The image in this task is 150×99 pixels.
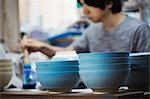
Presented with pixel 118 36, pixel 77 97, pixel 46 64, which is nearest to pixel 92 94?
pixel 77 97

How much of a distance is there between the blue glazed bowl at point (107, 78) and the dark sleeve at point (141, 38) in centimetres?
74

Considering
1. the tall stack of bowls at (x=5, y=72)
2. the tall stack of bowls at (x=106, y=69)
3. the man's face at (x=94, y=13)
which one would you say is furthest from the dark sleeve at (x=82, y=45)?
the tall stack of bowls at (x=106, y=69)

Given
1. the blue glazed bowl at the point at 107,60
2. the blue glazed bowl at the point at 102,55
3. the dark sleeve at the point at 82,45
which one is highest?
the blue glazed bowl at the point at 102,55

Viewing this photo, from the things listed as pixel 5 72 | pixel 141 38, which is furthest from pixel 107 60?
pixel 141 38

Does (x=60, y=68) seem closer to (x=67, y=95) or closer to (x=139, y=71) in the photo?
(x=67, y=95)

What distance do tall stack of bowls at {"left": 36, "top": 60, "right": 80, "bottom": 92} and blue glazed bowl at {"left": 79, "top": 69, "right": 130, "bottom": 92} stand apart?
0.22 feet

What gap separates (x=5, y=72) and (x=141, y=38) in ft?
2.78

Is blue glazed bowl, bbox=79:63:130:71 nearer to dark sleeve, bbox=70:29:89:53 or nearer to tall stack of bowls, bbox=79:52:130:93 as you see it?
tall stack of bowls, bbox=79:52:130:93

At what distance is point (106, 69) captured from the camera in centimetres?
121

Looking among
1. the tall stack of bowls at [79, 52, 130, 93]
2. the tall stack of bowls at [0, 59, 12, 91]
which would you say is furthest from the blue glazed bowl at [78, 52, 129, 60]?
the tall stack of bowls at [0, 59, 12, 91]

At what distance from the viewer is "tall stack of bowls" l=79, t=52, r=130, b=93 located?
121 centimetres

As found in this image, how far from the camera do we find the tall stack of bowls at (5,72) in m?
1.41

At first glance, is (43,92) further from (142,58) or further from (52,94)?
(142,58)

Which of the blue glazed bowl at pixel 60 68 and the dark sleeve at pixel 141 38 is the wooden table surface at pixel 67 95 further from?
the dark sleeve at pixel 141 38
